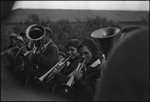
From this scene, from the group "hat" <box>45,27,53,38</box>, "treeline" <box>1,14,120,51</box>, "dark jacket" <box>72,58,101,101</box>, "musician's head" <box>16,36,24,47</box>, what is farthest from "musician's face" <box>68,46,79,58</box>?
"musician's head" <box>16,36,24,47</box>

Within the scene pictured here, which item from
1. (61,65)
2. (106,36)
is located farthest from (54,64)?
(106,36)

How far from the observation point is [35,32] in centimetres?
419

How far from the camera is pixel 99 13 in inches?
157

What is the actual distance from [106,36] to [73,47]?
644 mm

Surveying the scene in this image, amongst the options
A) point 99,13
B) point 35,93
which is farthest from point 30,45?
point 99,13

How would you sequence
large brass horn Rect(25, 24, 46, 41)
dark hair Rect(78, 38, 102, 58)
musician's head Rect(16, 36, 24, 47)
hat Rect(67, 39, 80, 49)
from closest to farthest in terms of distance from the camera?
1. dark hair Rect(78, 38, 102, 58)
2. hat Rect(67, 39, 80, 49)
3. large brass horn Rect(25, 24, 46, 41)
4. musician's head Rect(16, 36, 24, 47)

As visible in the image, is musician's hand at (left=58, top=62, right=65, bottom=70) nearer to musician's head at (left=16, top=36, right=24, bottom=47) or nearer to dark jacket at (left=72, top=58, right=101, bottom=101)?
dark jacket at (left=72, top=58, right=101, bottom=101)

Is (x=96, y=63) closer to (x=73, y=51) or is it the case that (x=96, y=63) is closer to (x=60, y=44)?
(x=73, y=51)

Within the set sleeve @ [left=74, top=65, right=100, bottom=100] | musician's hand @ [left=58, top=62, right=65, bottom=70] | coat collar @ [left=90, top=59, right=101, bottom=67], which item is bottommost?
sleeve @ [left=74, top=65, right=100, bottom=100]

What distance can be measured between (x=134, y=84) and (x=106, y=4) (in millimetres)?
3306

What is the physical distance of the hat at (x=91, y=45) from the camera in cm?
367

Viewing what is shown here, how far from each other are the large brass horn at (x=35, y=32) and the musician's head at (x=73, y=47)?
1.11 feet

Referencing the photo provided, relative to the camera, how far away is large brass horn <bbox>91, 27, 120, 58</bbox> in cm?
323

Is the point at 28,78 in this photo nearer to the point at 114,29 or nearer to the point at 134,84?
the point at 114,29
